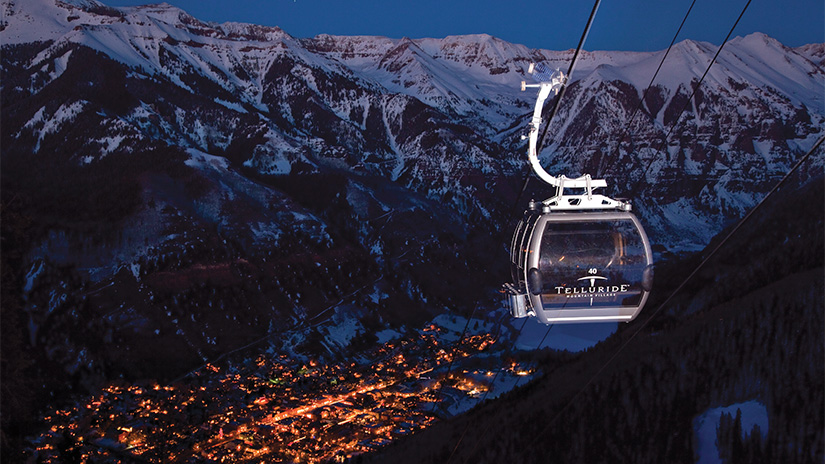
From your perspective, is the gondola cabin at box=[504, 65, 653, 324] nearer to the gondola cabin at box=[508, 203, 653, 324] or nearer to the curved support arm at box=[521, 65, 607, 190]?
the gondola cabin at box=[508, 203, 653, 324]

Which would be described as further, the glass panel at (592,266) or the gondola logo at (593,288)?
the gondola logo at (593,288)

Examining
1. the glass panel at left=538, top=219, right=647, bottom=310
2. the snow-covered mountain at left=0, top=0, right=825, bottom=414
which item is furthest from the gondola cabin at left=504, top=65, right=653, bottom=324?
the snow-covered mountain at left=0, top=0, right=825, bottom=414

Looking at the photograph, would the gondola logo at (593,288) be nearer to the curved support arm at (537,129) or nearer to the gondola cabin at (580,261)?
the gondola cabin at (580,261)

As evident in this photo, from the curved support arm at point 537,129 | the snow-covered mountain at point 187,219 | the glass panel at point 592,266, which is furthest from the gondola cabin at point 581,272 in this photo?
the snow-covered mountain at point 187,219

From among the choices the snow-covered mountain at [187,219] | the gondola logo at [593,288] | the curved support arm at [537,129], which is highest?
the snow-covered mountain at [187,219]

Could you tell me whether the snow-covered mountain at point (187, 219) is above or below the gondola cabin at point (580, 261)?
above

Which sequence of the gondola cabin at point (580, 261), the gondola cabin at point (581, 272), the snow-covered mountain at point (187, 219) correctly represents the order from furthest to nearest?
the snow-covered mountain at point (187, 219) < the gondola cabin at point (581, 272) < the gondola cabin at point (580, 261)

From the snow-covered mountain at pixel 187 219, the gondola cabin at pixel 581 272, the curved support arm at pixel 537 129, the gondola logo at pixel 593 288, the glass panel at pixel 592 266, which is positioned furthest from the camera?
the snow-covered mountain at pixel 187 219
